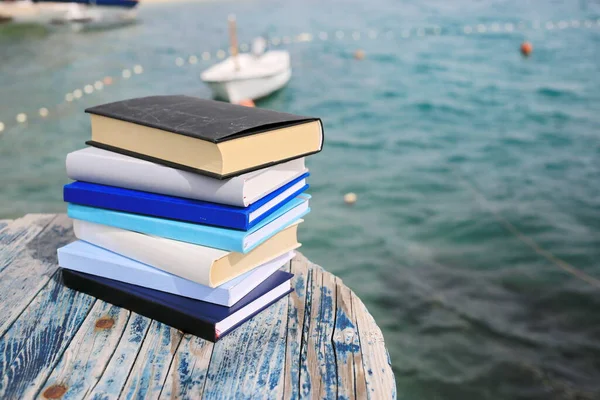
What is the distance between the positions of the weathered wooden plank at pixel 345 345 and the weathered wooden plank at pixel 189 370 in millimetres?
288

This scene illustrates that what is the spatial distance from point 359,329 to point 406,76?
11375mm

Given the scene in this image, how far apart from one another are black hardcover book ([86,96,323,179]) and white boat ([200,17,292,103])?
347 inches

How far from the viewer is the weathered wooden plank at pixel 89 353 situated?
124 cm

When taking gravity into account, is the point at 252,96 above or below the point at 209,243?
below

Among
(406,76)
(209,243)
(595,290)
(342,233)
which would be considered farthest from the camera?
(406,76)

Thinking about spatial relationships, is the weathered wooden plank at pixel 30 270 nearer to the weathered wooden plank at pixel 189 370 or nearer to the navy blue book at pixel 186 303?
the navy blue book at pixel 186 303

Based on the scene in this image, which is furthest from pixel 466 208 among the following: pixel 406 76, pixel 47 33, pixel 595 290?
pixel 47 33

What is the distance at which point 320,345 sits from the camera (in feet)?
4.61

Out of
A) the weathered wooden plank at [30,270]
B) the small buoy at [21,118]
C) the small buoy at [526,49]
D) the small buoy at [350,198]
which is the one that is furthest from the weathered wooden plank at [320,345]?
the small buoy at [526,49]

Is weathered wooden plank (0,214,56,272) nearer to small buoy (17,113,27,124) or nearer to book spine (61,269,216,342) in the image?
book spine (61,269,216,342)

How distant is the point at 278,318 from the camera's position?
1498 mm

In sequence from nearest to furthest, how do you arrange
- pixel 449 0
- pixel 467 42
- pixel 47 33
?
pixel 467 42 → pixel 47 33 → pixel 449 0

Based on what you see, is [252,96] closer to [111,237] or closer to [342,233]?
[342,233]

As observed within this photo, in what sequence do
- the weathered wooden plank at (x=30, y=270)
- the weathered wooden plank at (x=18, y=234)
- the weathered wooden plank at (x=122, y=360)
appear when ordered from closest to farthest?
1. the weathered wooden plank at (x=122, y=360)
2. the weathered wooden plank at (x=30, y=270)
3. the weathered wooden plank at (x=18, y=234)
